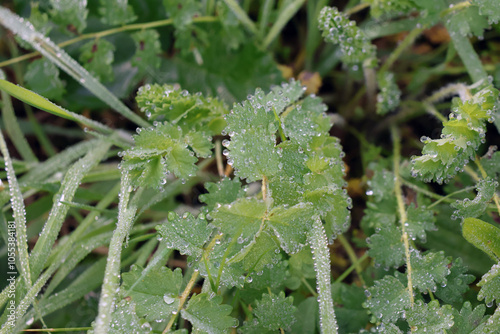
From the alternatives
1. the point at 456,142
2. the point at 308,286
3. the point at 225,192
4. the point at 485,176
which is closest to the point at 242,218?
the point at 225,192

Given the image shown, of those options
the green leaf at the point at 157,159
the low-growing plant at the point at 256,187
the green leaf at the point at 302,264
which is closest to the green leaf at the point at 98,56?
the low-growing plant at the point at 256,187

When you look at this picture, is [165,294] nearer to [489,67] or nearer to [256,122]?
[256,122]

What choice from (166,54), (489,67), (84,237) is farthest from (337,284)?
(166,54)

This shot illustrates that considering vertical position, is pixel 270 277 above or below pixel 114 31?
below

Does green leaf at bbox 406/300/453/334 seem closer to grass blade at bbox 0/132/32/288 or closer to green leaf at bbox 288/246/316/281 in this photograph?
green leaf at bbox 288/246/316/281

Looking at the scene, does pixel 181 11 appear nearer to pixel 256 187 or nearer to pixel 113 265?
pixel 256 187

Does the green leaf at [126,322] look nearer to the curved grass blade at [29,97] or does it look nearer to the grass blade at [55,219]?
the grass blade at [55,219]
